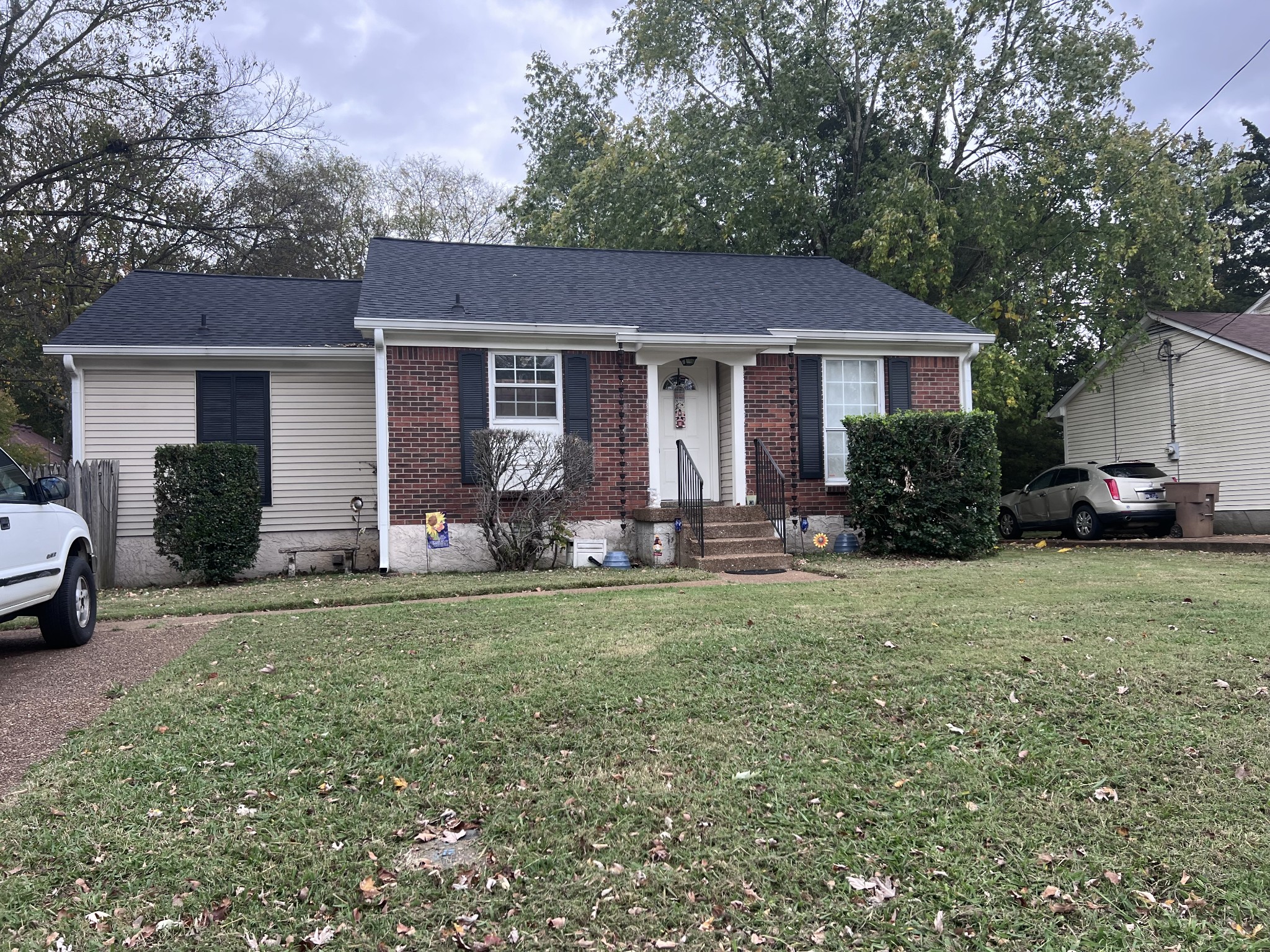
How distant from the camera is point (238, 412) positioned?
12.1 meters

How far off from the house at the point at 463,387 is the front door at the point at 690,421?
26mm

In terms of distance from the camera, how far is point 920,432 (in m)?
11.0

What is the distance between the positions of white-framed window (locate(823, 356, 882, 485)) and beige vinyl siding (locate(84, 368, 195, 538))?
917 centimetres

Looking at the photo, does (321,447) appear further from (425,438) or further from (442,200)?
(442,200)

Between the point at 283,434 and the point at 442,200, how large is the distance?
66.8 ft

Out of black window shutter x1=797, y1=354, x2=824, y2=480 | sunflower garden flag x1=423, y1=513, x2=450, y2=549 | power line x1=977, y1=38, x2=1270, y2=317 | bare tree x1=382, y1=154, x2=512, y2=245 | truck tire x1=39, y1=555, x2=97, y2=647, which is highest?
bare tree x1=382, y1=154, x2=512, y2=245

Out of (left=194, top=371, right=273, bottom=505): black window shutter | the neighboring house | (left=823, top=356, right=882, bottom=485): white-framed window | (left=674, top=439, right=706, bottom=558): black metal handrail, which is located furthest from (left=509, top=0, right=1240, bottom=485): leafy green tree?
the neighboring house

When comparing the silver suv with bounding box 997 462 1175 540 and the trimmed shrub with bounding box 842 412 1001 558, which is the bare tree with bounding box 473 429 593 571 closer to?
the trimmed shrub with bounding box 842 412 1001 558

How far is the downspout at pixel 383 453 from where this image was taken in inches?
434

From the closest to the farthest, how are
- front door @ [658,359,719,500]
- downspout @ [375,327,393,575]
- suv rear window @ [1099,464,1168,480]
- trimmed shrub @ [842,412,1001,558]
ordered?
1. trimmed shrub @ [842,412,1001,558]
2. downspout @ [375,327,393,575]
3. front door @ [658,359,719,500]
4. suv rear window @ [1099,464,1168,480]

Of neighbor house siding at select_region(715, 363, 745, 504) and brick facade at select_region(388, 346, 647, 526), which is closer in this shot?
brick facade at select_region(388, 346, 647, 526)

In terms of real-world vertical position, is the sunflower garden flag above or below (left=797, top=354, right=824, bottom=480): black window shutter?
below

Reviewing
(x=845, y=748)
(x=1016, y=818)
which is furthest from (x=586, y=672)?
(x=1016, y=818)

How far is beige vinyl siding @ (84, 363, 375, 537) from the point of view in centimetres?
1170
